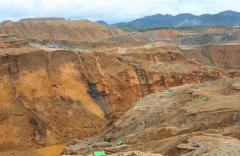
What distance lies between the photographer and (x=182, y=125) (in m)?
21.7

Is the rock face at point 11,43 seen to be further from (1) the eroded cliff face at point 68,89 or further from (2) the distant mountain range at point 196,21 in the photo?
(2) the distant mountain range at point 196,21

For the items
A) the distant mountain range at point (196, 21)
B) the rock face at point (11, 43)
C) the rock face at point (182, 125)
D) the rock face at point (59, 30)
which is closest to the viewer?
the rock face at point (182, 125)

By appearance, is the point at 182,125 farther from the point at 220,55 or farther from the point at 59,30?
the point at 59,30

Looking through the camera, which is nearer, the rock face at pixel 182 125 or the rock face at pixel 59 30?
the rock face at pixel 182 125

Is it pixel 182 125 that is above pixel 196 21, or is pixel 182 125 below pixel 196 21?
below

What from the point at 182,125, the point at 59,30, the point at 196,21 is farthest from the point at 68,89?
the point at 196,21

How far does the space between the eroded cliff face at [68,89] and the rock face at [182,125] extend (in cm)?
505

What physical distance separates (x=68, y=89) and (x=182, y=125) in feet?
45.4

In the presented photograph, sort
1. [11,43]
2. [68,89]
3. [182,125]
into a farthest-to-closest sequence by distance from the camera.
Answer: [11,43]
[68,89]
[182,125]

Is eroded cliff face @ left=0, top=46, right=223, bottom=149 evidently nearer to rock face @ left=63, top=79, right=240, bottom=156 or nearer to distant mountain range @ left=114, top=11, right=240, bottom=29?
rock face @ left=63, top=79, right=240, bottom=156

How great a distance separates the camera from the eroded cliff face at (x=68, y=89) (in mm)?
31031

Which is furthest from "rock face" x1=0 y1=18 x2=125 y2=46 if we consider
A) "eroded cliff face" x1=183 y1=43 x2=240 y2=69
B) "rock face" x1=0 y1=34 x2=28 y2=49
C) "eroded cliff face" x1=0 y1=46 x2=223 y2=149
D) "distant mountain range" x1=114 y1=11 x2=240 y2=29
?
"distant mountain range" x1=114 y1=11 x2=240 y2=29

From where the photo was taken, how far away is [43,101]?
32.5 metres

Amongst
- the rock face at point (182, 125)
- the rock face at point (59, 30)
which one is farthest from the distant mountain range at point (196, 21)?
the rock face at point (182, 125)
